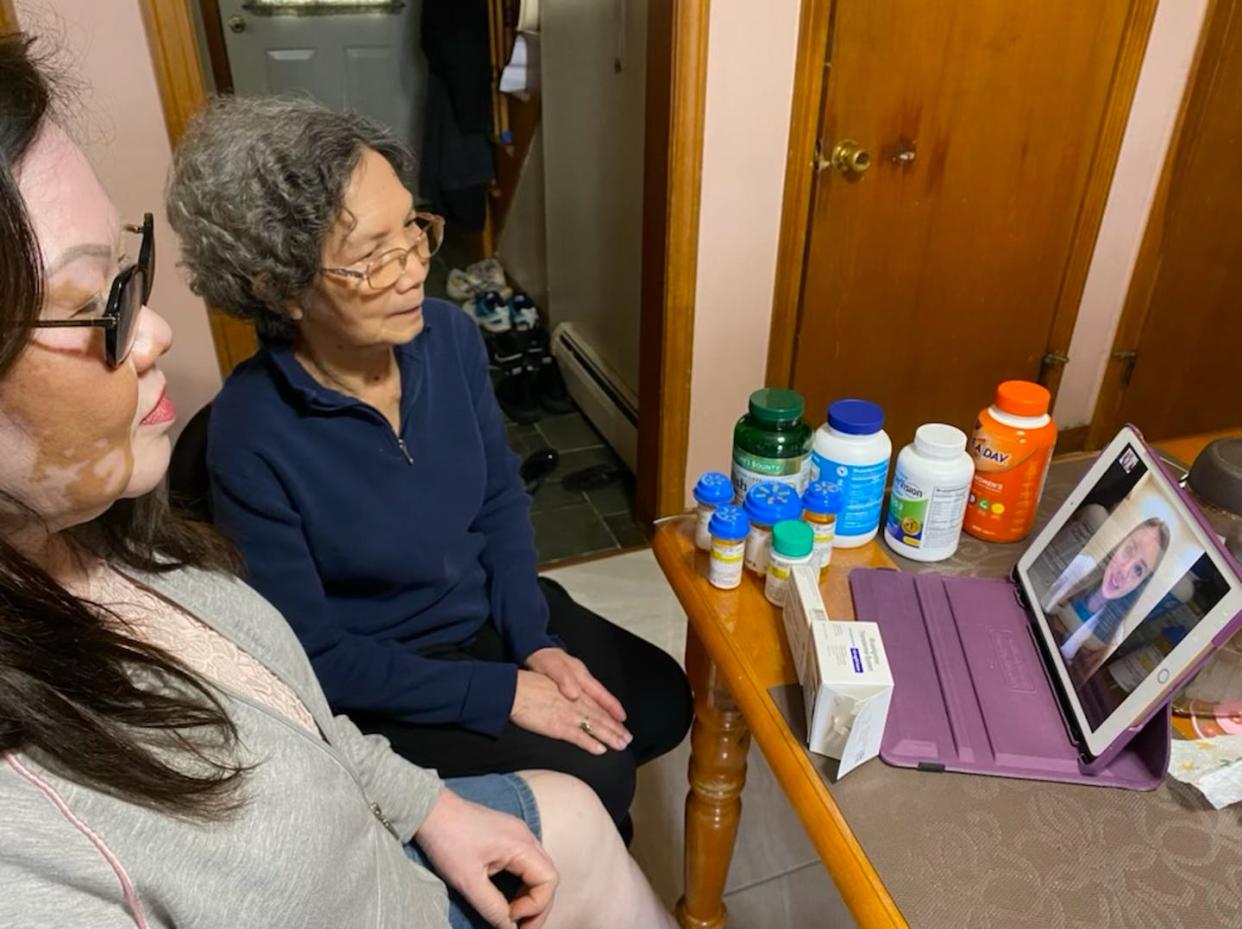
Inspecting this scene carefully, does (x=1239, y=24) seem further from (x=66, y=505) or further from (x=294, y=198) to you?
(x=66, y=505)

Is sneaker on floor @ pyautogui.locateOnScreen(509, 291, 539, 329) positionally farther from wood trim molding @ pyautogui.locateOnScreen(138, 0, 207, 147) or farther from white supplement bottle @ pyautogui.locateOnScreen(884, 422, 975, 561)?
white supplement bottle @ pyautogui.locateOnScreen(884, 422, 975, 561)

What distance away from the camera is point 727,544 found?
961 millimetres

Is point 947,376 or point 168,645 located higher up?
point 168,645

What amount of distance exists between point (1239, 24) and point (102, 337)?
2423mm

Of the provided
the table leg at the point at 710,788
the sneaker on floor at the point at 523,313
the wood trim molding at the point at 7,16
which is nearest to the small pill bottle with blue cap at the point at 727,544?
the table leg at the point at 710,788

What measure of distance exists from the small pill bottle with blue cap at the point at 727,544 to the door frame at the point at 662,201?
0.98m

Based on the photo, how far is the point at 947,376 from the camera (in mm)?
2355

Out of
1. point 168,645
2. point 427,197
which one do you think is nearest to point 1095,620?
point 168,645

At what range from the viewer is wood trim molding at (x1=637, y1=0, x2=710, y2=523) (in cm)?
177

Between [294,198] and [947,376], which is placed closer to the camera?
[294,198]

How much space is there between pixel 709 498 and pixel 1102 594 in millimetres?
384

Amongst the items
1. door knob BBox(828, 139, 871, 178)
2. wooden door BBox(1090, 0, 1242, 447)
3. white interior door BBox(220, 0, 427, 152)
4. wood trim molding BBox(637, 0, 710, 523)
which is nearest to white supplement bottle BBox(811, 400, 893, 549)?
wood trim molding BBox(637, 0, 710, 523)

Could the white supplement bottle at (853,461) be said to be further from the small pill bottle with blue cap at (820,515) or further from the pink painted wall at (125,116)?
the pink painted wall at (125,116)

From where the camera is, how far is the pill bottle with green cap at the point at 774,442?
1.00 m
